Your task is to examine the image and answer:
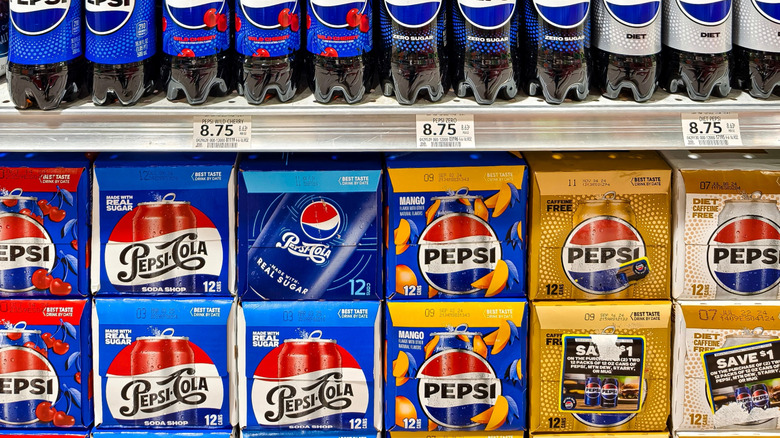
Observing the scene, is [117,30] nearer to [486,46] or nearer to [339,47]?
[339,47]

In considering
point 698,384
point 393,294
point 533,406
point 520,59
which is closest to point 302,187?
point 393,294

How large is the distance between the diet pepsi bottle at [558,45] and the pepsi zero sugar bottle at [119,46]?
28.9 inches

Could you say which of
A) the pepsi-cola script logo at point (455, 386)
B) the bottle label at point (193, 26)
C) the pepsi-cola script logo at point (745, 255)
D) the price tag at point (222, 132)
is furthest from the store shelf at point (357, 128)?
the pepsi-cola script logo at point (455, 386)

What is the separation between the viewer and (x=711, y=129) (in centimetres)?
146

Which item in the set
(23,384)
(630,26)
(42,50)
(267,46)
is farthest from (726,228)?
(23,384)

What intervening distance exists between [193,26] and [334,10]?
0.87ft

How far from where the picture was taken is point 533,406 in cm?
172

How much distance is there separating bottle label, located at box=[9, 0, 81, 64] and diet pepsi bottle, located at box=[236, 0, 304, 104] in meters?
0.31

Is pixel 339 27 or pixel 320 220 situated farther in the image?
pixel 320 220

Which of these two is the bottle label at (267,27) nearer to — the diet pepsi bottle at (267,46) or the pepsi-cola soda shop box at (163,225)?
the diet pepsi bottle at (267,46)

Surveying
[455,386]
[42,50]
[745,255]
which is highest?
[42,50]

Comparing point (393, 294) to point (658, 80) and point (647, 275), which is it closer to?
point (647, 275)

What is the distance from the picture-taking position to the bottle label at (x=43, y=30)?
144 centimetres

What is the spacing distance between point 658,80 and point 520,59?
28 centimetres
